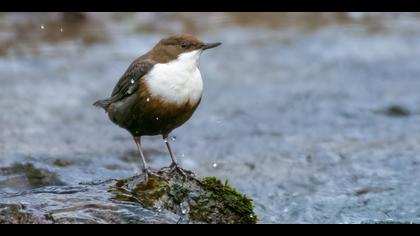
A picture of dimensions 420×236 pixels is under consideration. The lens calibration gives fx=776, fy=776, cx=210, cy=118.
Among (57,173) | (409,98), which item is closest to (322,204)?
(57,173)

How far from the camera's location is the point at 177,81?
4535 millimetres

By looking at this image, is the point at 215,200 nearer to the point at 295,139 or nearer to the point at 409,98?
the point at 295,139

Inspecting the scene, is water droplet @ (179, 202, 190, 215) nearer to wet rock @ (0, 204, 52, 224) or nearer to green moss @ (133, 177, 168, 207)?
green moss @ (133, 177, 168, 207)

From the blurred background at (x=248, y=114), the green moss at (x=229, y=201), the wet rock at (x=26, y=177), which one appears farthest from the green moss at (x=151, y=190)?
the wet rock at (x=26, y=177)

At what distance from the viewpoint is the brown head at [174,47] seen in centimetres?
469

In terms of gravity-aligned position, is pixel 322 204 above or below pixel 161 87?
below

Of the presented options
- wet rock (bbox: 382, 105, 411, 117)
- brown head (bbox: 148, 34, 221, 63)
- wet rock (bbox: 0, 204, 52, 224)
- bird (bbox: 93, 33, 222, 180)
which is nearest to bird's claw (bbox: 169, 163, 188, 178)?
bird (bbox: 93, 33, 222, 180)

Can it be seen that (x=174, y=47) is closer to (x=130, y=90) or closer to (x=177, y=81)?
(x=177, y=81)

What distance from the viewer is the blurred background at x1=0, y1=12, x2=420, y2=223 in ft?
19.7

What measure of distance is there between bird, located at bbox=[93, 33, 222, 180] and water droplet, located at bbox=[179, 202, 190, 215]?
0.25 m

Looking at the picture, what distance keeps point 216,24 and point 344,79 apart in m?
→ 3.03

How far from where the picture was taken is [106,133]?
8125 mm
